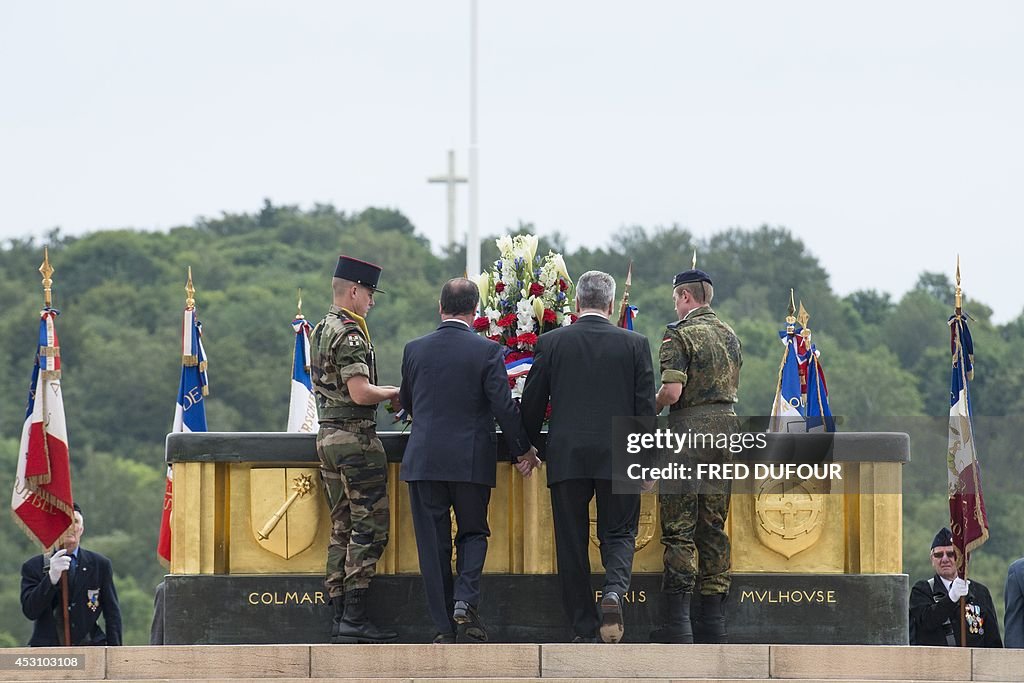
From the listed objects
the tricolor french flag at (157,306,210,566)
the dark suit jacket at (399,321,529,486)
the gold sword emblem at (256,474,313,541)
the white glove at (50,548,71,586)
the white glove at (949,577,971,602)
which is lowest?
the white glove at (949,577,971,602)

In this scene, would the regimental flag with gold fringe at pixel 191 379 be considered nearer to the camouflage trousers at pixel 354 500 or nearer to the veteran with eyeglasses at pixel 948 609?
the camouflage trousers at pixel 354 500

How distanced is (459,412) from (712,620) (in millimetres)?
1801

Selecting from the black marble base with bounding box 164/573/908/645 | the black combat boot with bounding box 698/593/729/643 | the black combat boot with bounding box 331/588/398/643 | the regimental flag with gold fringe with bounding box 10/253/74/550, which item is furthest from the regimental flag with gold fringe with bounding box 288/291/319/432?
the black combat boot with bounding box 698/593/729/643

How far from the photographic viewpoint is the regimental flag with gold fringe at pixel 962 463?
39.4ft

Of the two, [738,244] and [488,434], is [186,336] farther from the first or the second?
[738,244]

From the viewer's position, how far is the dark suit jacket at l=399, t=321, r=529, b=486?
10.3 meters

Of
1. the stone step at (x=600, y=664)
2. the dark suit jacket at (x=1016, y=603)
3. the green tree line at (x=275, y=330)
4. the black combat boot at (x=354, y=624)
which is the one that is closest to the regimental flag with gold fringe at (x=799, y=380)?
the dark suit jacket at (x=1016, y=603)

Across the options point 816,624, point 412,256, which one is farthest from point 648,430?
point 412,256

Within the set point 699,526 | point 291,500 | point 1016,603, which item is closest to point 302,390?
point 291,500

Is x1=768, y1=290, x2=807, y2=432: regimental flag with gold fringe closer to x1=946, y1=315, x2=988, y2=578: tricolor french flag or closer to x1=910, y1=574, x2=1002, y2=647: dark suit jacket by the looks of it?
x1=946, y1=315, x2=988, y2=578: tricolor french flag

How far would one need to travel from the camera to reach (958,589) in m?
12.0

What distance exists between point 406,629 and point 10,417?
1737 inches

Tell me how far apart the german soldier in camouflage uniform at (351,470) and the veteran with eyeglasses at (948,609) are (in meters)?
3.45

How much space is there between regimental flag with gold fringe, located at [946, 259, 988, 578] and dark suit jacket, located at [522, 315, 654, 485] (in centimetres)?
247
